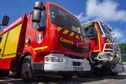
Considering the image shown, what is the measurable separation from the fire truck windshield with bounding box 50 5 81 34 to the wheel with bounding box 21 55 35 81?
60.2 inches

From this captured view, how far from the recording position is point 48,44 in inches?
345

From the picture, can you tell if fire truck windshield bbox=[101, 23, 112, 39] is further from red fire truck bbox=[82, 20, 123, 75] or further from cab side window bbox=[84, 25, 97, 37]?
cab side window bbox=[84, 25, 97, 37]

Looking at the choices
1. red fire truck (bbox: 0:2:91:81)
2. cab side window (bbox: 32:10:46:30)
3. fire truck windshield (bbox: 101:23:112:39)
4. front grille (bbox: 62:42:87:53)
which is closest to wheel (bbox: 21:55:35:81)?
red fire truck (bbox: 0:2:91:81)

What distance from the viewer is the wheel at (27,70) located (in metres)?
9.34

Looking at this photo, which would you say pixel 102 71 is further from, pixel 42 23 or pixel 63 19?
pixel 42 23

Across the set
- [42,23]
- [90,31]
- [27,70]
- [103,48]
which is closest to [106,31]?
[90,31]

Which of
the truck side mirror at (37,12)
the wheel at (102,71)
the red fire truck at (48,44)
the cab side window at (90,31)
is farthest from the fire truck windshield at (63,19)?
the wheel at (102,71)

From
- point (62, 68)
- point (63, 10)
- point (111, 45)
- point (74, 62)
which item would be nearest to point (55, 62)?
point (62, 68)

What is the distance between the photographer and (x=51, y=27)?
8.88 m

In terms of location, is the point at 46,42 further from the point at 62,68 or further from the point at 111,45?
the point at 111,45

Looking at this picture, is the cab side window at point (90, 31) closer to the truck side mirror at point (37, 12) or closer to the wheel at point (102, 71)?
the wheel at point (102, 71)

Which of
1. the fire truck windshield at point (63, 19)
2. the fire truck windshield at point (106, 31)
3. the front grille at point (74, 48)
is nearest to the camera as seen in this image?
the front grille at point (74, 48)

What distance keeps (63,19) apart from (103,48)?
3.06m

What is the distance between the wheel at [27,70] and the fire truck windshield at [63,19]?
1528 mm
